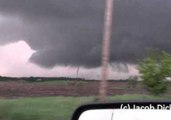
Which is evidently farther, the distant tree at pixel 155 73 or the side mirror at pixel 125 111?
the distant tree at pixel 155 73

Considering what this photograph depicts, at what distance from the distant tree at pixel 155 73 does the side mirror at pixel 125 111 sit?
14233 millimetres

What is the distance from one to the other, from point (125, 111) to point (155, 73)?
14.6 metres

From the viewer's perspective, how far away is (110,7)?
12039 mm

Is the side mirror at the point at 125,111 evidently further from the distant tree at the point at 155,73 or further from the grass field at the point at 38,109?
the distant tree at the point at 155,73

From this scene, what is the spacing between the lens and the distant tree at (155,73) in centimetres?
1645

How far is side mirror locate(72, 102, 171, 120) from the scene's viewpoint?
2.12 metres

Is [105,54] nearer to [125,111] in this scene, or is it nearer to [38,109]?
[38,109]

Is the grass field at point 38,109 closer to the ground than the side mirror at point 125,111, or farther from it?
farther from it

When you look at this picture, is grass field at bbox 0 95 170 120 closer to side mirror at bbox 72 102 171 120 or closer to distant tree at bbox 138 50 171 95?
distant tree at bbox 138 50 171 95

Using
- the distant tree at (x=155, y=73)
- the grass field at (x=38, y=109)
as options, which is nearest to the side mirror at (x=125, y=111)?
the grass field at (x=38, y=109)

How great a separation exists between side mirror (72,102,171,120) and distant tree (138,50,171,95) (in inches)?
560

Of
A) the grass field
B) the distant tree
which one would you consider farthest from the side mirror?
the distant tree

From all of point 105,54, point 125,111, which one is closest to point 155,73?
point 105,54

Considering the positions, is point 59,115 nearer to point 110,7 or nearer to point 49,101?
point 49,101
